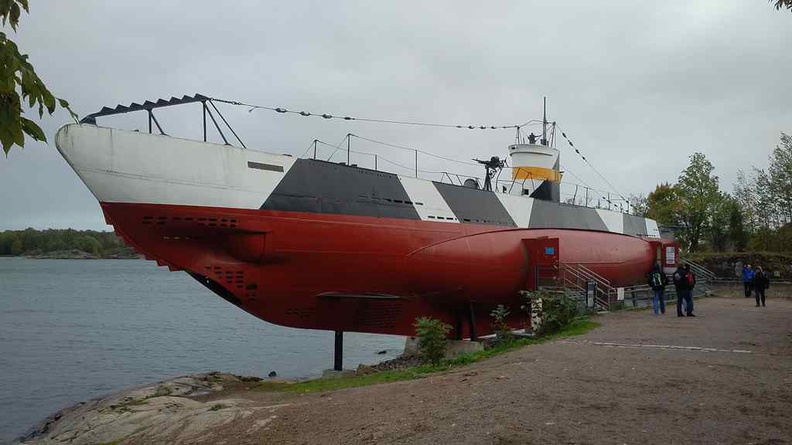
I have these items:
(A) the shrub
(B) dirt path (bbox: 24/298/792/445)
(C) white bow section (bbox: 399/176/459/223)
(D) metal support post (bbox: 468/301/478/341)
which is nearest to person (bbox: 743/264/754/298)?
(D) metal support post (bbox: 468/301/478/341)

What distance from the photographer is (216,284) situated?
47.0 feet

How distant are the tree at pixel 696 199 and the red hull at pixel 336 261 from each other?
39.0 meters

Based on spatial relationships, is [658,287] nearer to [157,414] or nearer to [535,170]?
[535,170]

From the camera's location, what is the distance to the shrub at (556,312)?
1418 centimetres

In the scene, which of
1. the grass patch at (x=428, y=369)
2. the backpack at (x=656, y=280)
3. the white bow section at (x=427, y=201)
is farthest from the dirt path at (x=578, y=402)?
the white bow section at (x=427, y=201)

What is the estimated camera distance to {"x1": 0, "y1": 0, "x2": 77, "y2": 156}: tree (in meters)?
3.26

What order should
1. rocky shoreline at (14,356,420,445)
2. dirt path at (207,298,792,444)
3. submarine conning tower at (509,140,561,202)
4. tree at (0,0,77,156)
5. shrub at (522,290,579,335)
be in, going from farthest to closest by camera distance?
submarine conning tower at (509,140,561,202), shrub at (522,290,579,335), rocky shoreline at (14,356,420,445), dirt path at (207,298,792,444), tree at (0,0,77,156)

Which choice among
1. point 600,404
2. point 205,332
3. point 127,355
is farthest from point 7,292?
point 600,404

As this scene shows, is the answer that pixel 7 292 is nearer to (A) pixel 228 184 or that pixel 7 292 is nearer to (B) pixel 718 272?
(A) pixel 228 184

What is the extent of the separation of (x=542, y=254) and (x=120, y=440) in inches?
502

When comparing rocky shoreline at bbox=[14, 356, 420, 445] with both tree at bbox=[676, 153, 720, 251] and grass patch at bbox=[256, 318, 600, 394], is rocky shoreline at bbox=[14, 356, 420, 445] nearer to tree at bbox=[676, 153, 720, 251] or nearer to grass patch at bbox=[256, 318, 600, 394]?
grass patch at bbox=[256, 318, 600, 394]

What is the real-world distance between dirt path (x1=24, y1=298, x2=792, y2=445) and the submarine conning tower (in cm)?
1257

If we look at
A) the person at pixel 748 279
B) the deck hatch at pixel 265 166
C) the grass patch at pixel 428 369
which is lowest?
the grass patch at pixel 428 369

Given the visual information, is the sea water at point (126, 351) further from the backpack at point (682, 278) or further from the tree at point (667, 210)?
the tree at point (667, 210)
